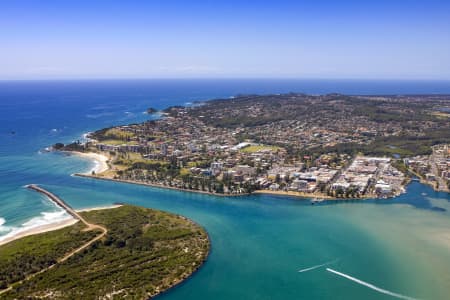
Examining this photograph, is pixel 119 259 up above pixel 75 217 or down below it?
above

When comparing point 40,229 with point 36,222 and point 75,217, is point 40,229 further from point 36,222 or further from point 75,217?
point 75,217

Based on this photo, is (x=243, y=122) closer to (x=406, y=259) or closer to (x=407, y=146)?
(x=407, y=146)

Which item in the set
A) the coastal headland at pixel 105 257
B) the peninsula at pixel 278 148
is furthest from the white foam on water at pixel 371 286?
the peninsula at pixel 278 148

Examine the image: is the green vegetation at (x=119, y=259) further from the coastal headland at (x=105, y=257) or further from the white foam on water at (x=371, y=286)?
the white foam on water at (x=371, y=286)

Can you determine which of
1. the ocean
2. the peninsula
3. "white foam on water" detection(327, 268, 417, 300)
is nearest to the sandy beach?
the ocean

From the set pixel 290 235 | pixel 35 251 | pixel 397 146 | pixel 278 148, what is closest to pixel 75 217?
pixel 35 251

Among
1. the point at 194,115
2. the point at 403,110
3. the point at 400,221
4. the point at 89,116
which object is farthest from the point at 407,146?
the point at 89,116
